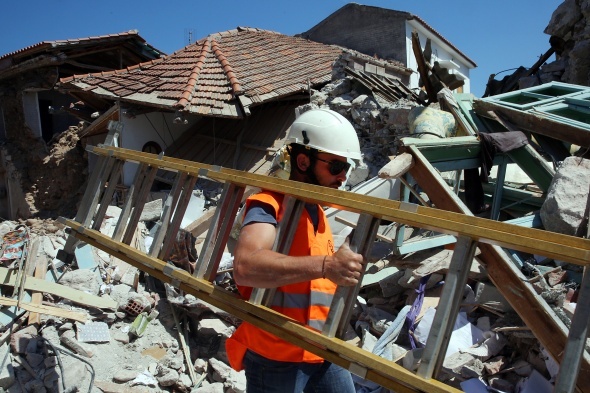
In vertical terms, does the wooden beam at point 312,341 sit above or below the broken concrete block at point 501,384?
above

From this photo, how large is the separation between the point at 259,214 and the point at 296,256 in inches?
10.8

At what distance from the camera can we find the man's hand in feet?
5.45

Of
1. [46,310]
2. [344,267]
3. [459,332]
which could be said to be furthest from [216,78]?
[344,267]

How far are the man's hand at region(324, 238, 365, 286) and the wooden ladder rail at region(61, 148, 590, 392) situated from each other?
0.68 ft

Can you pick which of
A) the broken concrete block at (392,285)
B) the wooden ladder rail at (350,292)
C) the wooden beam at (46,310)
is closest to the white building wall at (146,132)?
the wooden beam at (46,310)

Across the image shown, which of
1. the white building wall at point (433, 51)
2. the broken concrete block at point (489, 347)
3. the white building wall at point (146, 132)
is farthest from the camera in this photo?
the white building wall at point (433, 51)

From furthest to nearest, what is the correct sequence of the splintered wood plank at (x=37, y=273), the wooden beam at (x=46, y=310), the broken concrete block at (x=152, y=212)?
the broken concrete block at (x=152, y=212)
the splintered wood plank at (x=37, y=273)
the wooden beam at (x=46, y=310)

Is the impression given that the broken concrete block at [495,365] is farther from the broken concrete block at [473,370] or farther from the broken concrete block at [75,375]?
the broken concrete block at [75,375]

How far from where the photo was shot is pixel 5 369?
180 inches

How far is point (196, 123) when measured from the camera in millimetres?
12117

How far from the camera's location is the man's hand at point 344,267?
1661 millimetres

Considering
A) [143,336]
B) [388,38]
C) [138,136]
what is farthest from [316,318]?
[388,38]

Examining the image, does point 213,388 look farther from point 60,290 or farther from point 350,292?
point 350,292

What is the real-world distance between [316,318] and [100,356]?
3.85 m
